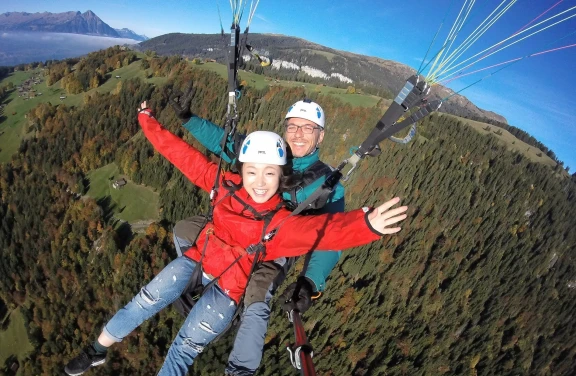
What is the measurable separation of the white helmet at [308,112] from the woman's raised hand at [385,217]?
241cm

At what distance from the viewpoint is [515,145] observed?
102 meters

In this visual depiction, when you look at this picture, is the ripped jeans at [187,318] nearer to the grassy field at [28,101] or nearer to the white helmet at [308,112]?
the white helmet at [308,112]

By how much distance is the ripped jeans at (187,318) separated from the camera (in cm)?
345

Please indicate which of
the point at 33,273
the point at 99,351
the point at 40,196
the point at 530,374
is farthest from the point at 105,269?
the point at 530,374

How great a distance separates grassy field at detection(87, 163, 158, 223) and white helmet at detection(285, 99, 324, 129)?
6497 cm

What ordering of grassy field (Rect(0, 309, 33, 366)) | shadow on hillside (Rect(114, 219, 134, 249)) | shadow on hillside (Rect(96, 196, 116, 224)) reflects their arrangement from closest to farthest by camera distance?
grassy field (Rect(0, 309, 33, 366)) → shadow on hillside (Rect(114, 219, 134, 249)) → shadow on hillside (Rect(96, 196, 116, 224))

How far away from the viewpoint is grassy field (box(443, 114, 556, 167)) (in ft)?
323

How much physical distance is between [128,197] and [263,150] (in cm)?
7323

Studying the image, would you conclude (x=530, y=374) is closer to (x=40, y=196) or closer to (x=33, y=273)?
(x=33, y=273)

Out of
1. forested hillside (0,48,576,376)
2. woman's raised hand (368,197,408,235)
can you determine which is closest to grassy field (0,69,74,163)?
forested hillside (0,48,576,376)

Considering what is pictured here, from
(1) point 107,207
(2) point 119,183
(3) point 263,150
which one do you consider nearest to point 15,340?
(1) point 107,207

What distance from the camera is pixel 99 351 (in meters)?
3.98

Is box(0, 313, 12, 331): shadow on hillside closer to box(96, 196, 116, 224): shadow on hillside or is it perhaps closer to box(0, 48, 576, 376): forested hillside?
box(0, 48, 576, 376): forested hillside

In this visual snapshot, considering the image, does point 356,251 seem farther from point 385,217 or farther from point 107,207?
point 385,217
